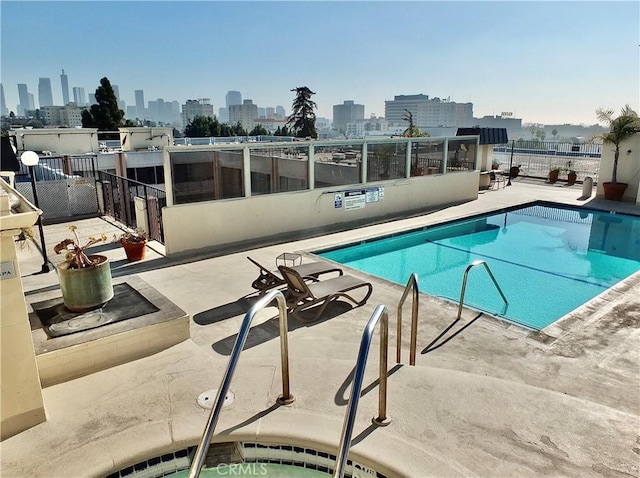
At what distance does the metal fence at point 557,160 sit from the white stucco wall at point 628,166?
11.9ft

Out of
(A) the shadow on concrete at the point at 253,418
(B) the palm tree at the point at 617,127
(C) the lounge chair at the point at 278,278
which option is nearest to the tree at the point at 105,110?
(B) the palm tree at the point at 617,127

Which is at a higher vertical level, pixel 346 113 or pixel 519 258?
pixel 346 113

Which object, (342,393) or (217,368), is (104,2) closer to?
(217,368)

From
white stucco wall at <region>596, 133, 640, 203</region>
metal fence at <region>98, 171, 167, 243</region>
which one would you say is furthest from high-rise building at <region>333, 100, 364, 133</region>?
metal fence at <region>98, 171, 167, 243</region>

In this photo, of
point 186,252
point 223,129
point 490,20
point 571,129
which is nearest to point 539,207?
point 490,20

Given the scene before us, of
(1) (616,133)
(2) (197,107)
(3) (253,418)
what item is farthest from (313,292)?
(2) (197,107)

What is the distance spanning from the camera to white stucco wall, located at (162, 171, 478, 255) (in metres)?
8.98

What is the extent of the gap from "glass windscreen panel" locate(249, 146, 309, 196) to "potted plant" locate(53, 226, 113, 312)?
539cm

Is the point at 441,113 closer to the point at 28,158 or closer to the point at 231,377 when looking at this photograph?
the point at 28,158

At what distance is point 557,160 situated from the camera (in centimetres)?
2281

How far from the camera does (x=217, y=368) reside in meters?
4.26

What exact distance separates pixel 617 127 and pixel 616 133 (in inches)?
8.1

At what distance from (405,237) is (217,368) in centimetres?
778

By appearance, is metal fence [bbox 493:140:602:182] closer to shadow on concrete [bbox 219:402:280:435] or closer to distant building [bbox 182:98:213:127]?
shadow on concrete [bbox 219:402:280:435]
